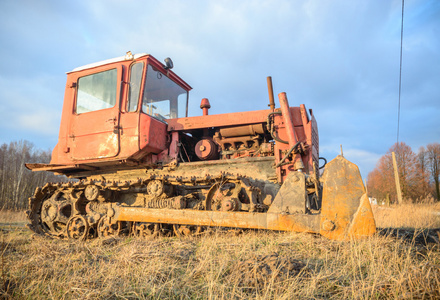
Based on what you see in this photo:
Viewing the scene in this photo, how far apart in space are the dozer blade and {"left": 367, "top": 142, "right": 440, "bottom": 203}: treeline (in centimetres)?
2711

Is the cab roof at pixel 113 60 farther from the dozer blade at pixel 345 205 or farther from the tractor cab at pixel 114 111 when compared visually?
the dozer blade at pixel 345 205

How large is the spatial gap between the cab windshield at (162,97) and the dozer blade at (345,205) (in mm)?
3724

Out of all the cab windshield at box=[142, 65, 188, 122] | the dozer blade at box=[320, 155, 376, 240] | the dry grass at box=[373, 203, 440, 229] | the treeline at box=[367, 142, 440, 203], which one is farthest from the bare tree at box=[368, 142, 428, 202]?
the dozer blade at box=[320, 155, 376, 240]

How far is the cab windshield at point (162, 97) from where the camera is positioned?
5.72 m

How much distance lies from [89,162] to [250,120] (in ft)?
10.2

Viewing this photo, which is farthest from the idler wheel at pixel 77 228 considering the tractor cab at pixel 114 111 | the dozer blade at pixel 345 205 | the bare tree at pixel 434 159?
the bare tree at pixel 434 159

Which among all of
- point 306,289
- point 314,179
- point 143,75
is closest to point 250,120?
point 314,179

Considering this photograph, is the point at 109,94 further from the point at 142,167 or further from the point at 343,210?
the point at 343,210

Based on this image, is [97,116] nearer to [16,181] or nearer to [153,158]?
[153,158]

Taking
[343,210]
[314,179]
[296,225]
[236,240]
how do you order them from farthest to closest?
[314,179]
[236,240]
[296,225]
[343,210]

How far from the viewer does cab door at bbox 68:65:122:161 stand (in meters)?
5.36

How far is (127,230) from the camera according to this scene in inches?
185

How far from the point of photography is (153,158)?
5.49 meters

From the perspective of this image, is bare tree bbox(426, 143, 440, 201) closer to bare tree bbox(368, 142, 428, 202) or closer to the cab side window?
bare tree bbox(368, 142, 428, 202)
